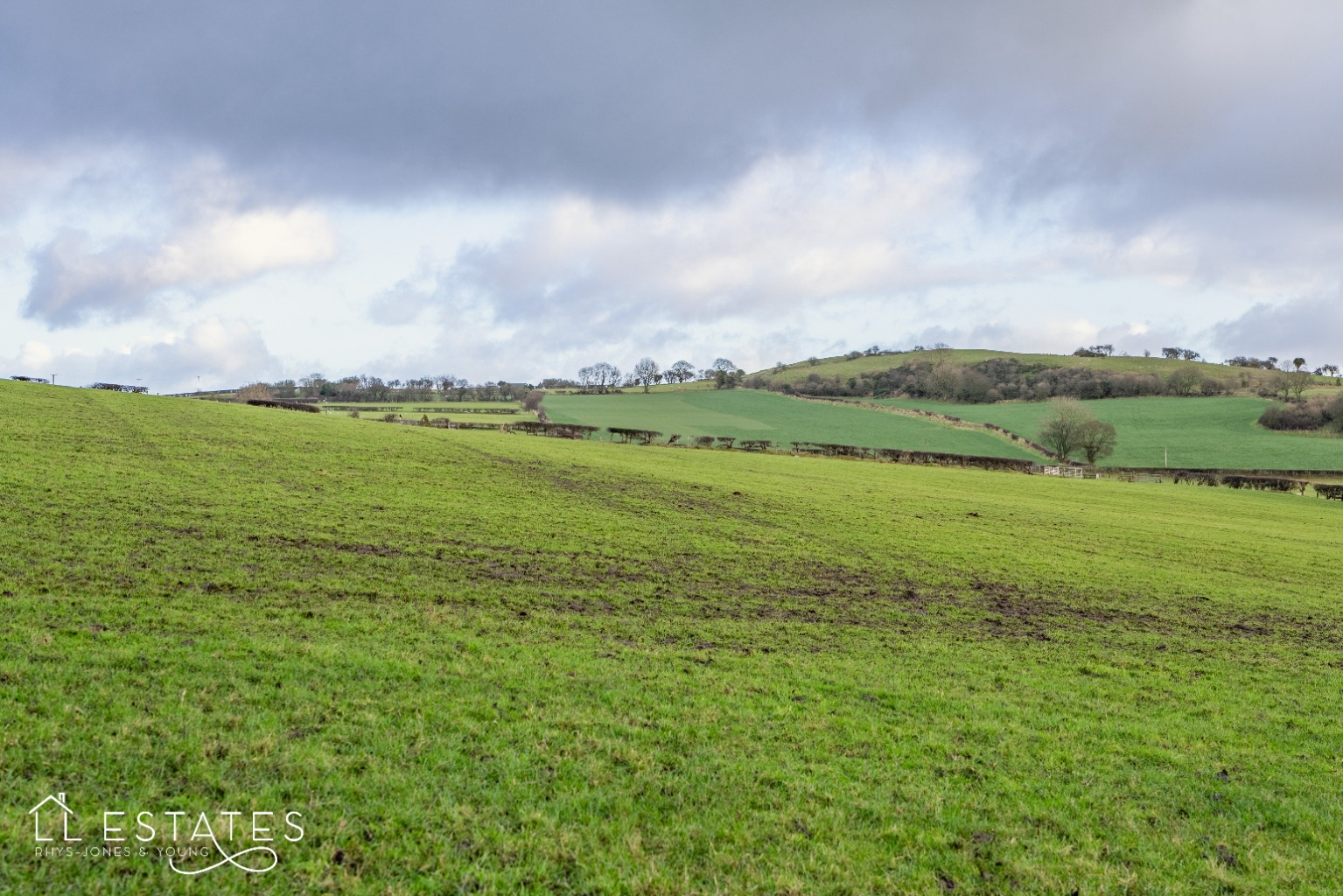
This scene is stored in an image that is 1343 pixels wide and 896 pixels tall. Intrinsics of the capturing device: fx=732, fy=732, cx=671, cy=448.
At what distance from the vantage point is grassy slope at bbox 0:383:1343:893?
695cm

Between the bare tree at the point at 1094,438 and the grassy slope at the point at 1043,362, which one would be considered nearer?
the bare tree at the point at 1094,438

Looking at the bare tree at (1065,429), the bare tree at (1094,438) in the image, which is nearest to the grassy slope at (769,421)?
the bare tree at (1065,429)

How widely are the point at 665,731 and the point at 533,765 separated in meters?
1.93

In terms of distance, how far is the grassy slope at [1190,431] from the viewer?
84.8 meters

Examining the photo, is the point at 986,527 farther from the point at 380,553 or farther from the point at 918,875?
the point at 918,875

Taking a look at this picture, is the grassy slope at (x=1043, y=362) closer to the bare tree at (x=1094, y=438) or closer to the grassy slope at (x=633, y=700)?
the bare tree at (x=1094, y=438)

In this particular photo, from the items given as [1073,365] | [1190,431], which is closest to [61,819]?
[1190,431]

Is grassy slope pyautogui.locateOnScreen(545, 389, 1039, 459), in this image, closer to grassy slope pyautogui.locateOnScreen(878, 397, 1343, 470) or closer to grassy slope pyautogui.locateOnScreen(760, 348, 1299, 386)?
grassy slope pyautogui.locateOnScreen(878, 397, 1343, 470)

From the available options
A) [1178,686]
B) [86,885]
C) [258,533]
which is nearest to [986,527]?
[1178,686]

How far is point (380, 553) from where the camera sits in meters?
18.5

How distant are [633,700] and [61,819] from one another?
20.8 ft

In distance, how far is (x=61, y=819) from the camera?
6.41m

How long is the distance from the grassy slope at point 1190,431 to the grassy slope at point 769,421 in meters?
13.2

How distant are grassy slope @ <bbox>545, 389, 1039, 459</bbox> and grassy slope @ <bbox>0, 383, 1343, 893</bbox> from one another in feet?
203
